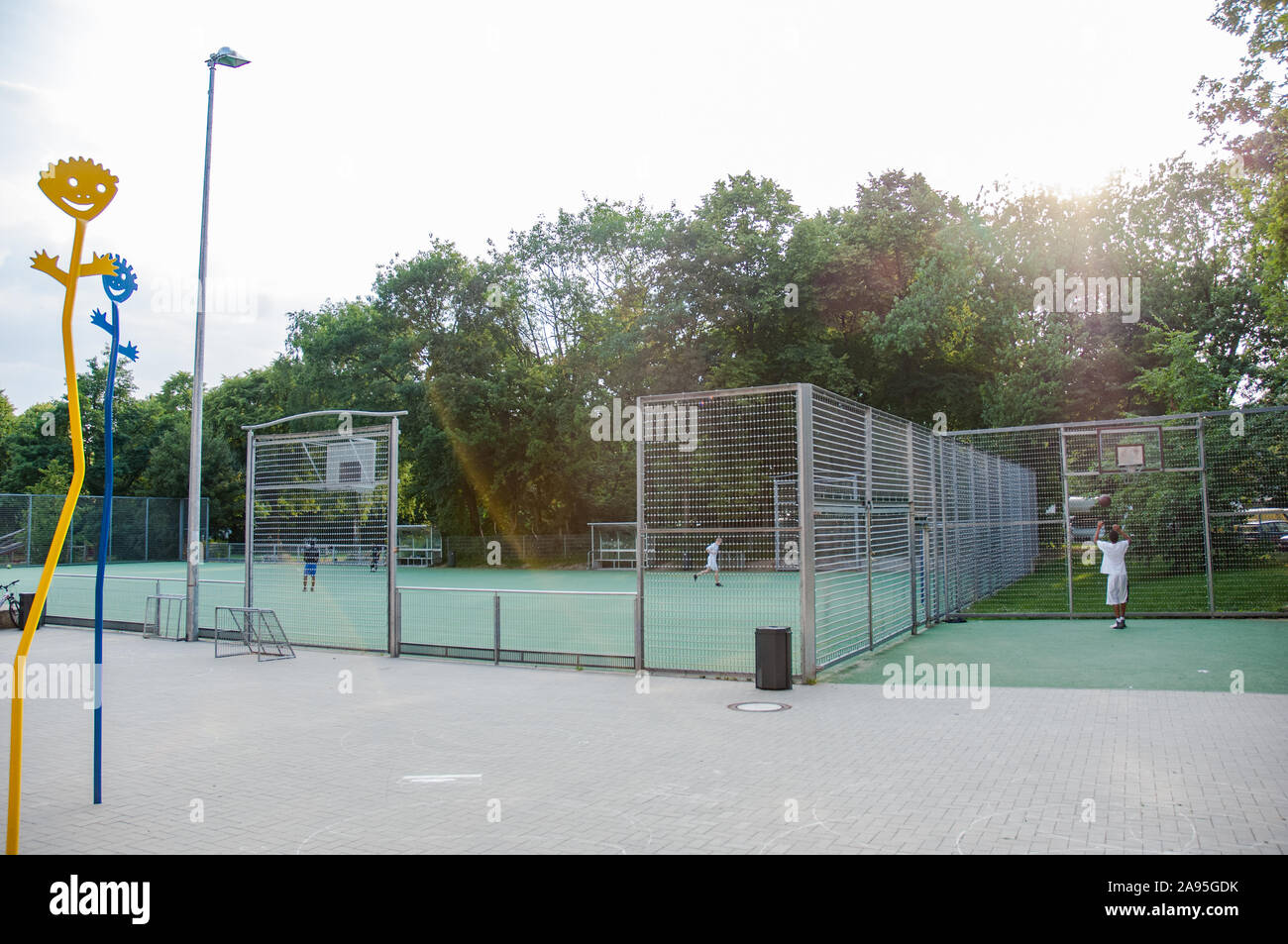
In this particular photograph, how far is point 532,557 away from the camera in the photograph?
4584 cm

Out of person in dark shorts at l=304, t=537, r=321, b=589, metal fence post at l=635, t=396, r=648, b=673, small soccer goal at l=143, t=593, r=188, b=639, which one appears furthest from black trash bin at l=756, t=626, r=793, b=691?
small soccer goal at l=143, t=593, r=188, b=639

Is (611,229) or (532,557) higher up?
(611,229)

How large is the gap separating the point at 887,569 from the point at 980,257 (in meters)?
25.6

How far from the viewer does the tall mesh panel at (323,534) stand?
15227mm

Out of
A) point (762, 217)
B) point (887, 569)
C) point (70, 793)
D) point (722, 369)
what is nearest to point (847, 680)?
point (887, 569)

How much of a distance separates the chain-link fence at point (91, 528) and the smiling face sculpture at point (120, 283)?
37.0m

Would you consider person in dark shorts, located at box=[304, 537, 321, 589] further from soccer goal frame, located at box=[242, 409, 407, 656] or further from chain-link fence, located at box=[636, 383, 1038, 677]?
chain-link fence, located at box=[636, 383, 1038, 677]

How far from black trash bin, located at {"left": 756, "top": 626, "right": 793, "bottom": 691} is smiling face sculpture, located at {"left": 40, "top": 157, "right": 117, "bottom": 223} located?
8196 mm

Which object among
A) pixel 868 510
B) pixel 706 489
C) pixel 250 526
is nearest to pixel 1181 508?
pixel 868 510

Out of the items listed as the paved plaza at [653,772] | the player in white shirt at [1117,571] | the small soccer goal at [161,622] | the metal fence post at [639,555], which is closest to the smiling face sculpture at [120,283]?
the paved plaza at [653,772]

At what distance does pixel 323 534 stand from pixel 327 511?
1.27ft

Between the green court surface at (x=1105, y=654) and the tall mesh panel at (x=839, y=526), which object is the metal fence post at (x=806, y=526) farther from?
the green court surface at (x=1105, y=654)

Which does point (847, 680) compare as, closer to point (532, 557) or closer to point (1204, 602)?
point (1204, 602)

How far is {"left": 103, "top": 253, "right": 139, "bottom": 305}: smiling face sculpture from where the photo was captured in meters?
6.75
